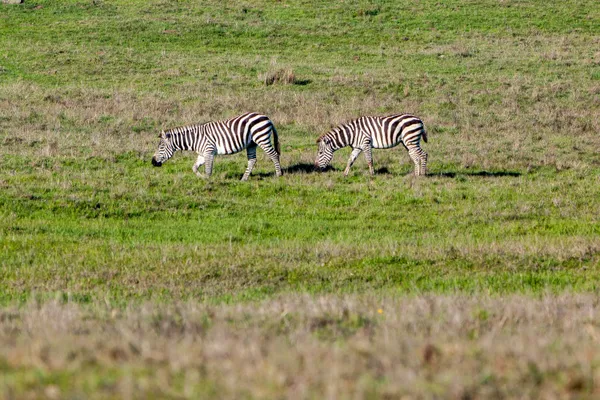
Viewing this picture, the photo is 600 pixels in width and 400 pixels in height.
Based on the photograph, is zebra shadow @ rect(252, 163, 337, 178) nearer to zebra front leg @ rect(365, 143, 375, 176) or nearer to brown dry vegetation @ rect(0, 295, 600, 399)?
zebra front leg @ rect(365, 143, 375, 176)

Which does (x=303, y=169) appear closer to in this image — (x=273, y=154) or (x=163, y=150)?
(x=273, y=154)

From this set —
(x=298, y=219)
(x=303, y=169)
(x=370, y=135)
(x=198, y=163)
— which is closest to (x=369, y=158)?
(x=370, y=135)

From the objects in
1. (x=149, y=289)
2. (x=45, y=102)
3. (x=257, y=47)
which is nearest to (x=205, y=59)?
(x=257, y=47)

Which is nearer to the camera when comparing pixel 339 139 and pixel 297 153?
pixel 339 139

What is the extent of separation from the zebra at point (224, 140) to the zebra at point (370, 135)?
1.42 metres

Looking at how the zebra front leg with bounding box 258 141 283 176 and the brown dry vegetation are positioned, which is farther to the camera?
the zebra front leg with bounding box 258 141 283 176

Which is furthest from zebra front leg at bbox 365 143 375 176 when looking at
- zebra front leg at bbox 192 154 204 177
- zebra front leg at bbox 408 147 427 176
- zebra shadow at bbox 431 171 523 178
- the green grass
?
zebra front leg at bbox 192 154 204 177

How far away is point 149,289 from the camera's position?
10484 mm

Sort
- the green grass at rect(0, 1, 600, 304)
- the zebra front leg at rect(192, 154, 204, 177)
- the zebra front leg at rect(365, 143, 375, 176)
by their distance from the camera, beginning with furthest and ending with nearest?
the zebra front leg at rect(365, 143, 375, 176) < the zebra front leg at rect(192, 154, 204, 177) < the green grass at rect(0, 1, 600, 304)

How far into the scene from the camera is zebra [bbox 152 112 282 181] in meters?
20.4

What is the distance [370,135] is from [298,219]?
5.91m

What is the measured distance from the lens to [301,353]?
17.9 ft

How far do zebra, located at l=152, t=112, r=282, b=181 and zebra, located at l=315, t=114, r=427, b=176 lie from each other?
1.42 metres

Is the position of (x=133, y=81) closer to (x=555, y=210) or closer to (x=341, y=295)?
(x=555, y=210)
